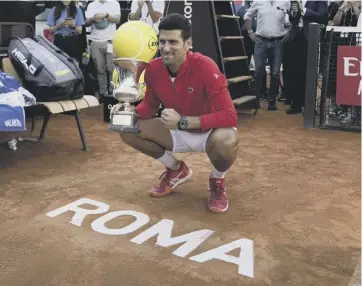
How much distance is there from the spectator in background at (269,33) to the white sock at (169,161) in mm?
3203

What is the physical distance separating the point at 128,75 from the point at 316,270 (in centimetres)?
131

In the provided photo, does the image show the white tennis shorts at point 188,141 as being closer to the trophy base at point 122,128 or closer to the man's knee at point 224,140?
the man's knee at point 224,140

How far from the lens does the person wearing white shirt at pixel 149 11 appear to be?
541 cm

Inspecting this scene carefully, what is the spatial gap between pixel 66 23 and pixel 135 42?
85.8 inches

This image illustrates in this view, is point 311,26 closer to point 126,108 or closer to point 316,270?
point 126,108

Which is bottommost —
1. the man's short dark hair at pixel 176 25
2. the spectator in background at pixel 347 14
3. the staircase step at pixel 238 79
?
the staircase step at pixel 238 79

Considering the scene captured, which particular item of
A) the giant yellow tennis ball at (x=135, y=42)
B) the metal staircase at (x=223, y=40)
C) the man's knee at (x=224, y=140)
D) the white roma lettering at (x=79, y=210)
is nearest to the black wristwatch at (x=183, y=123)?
the man's knee at (x=224, y=140)

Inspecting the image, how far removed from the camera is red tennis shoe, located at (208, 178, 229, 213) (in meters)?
2.69

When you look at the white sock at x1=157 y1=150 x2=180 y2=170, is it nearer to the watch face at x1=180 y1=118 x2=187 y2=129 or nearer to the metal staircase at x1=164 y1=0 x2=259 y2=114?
the watch face at x1=180 y1=118 x2=187 y2=129

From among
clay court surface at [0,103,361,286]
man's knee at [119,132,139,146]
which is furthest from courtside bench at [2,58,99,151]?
man's knee at [119,132,139,146]

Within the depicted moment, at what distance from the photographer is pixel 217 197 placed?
2732 millimetres

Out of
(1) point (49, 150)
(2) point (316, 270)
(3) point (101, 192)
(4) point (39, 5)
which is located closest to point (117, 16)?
(4) point (39, 5)

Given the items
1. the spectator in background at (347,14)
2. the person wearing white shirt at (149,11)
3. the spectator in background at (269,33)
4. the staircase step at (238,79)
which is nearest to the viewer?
the spectator in background at (347,14)

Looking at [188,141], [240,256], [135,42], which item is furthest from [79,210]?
[135,42]
